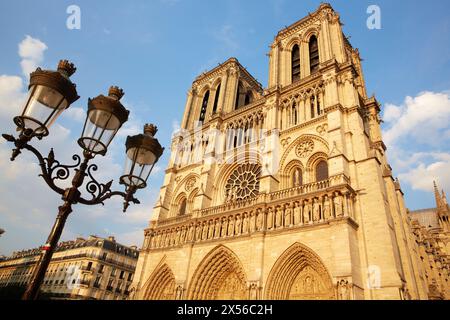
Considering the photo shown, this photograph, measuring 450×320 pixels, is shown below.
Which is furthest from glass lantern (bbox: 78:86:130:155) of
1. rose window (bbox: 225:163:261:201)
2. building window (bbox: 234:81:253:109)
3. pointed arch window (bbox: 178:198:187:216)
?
building window (bbox: 234:81:253:109)

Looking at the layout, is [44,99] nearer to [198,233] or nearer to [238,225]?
[238,225]

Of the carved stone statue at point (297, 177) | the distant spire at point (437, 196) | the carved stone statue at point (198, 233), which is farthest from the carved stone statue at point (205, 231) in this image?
the distant spire at point (437, 196)

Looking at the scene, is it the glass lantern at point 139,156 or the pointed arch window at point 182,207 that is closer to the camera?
the glass lantern at point 139,156

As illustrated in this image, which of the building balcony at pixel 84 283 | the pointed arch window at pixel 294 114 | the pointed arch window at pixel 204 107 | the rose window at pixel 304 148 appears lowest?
the building balcony at pixel 84 283

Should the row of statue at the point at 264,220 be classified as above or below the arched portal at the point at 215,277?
above

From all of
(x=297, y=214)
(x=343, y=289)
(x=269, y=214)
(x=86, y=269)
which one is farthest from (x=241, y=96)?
(x=86, y=269)

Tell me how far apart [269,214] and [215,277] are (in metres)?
4.34

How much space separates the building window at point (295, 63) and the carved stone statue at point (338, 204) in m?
10.6

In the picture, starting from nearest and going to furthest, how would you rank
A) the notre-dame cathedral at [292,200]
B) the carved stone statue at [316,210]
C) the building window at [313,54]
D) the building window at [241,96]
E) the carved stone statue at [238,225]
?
the notre-dame cathedral at [292,200]
the carved stone statue at [316,210]
the carved stone statue at [238,225]
the building window at [313,54]
the building window at [241,96]

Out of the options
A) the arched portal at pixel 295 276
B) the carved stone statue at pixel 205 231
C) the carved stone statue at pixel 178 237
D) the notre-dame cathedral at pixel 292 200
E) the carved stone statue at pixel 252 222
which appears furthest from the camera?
the carved stone statue at pixel 178 237

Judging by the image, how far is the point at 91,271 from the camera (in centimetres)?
2934

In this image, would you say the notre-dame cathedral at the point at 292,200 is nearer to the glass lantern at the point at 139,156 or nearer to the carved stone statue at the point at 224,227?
the carved stone statue at the point at 224,227

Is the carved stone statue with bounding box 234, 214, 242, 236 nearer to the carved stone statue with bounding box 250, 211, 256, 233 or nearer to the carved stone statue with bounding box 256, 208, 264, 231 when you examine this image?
the carved stone statue with bounding box 250, 211, 256, 233

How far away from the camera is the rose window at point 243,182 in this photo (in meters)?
17.8
